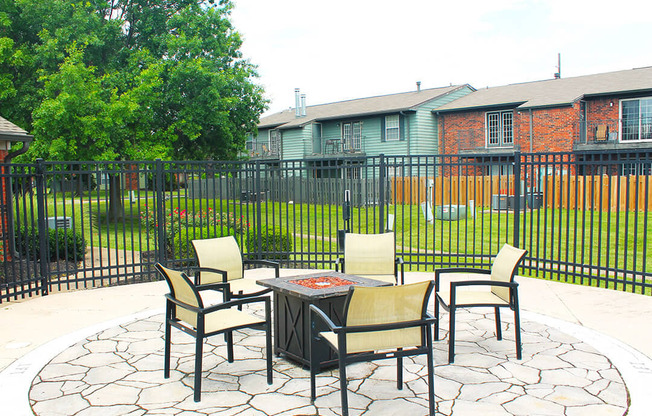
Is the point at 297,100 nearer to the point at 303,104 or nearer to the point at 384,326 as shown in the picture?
the point at 303,104

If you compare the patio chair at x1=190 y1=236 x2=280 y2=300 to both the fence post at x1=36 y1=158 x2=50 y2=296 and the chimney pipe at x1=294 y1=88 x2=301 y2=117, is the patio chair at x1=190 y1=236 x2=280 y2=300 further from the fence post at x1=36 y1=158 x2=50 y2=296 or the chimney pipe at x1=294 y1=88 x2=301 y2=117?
the chimney pipe at x1=294 y1=88 x2=301 y2=117

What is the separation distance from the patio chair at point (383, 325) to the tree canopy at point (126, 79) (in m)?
13.8

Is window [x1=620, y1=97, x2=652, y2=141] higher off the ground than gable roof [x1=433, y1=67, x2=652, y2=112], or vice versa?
gable roof [x1=433, y1=67, x2=652, y2=112]

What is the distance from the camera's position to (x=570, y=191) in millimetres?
18750

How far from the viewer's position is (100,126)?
52.0ft

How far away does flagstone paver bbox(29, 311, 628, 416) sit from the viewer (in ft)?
13.3

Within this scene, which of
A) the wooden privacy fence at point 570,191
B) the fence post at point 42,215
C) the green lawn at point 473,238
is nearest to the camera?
the fence post at point 42,215

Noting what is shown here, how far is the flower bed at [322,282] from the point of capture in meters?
5.06

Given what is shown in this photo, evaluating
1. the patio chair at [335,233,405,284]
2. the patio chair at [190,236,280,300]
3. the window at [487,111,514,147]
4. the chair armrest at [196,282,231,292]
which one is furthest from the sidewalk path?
the window at [487,111,514,147]

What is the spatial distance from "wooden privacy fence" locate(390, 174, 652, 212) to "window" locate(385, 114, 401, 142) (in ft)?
20.1

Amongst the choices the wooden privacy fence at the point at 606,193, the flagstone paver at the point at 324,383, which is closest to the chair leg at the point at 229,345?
the flagstone paver at the point at 324,383

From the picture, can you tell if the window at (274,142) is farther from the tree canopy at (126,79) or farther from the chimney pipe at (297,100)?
the tree canopy at (126,79)

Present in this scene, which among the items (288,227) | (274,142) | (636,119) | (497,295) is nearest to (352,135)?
(274,142)

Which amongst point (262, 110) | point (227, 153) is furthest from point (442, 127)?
point (227, 153)
